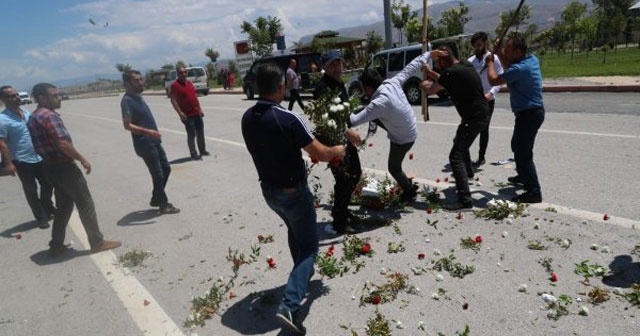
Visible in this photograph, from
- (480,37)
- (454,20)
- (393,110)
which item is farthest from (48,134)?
(454,20)

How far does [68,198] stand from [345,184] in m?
3.21

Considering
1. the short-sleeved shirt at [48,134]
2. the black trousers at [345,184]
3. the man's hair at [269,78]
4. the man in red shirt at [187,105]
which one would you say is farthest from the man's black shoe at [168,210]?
the man's hair at [269,78]

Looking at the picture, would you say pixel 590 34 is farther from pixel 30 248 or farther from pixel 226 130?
pixel 30 248

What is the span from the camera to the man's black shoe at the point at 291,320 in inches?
122

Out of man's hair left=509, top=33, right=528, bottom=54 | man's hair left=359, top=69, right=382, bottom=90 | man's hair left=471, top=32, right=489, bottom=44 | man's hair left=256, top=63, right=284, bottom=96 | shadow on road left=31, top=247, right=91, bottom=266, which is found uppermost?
man's hair left=471, top=32, right=489, bottom=44

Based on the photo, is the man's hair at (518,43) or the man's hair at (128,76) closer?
the man's hair at (518,43)

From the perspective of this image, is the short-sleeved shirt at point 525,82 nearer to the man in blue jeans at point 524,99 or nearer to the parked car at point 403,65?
the man in blue jeans at point 524,99

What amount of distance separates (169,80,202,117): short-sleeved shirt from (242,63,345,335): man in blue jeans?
22.0ft

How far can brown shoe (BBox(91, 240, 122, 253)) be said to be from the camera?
540cm

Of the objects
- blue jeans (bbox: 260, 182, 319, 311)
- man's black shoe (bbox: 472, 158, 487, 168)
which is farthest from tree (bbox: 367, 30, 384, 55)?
blue jeans (bbox: 260, 182, 319, 311)

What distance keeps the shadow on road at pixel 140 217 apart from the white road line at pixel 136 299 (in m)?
1.00

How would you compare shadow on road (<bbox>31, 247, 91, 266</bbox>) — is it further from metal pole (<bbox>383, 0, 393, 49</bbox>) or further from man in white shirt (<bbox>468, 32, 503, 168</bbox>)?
metal pole (<bbox>383, 0, 393, 49</bbox>)

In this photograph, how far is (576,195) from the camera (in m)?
5.34

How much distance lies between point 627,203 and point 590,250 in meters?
1.33
